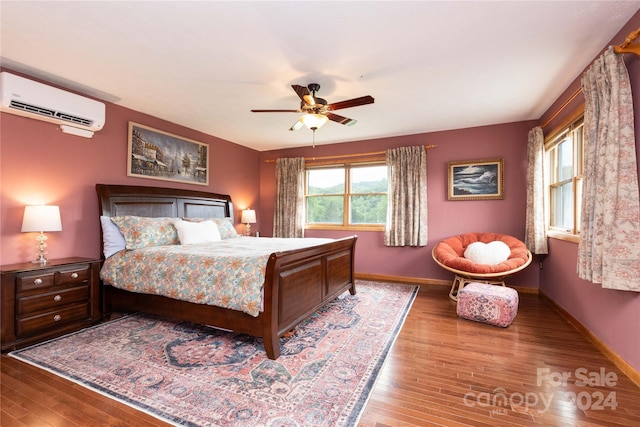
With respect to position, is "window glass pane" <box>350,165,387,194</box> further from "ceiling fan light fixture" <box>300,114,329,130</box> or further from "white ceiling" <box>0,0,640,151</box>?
"ceiling fan light fixture" <box>300,114,329,130</box>

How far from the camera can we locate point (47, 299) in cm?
271

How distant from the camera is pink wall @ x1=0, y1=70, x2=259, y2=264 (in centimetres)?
285

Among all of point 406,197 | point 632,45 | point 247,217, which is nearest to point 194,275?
point 247,217

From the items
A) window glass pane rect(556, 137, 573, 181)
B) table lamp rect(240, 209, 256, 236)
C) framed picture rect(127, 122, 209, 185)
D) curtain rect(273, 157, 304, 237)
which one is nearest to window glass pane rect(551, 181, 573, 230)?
window glass pane rect(556, 137, 573, 181)

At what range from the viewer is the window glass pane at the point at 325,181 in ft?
19.0

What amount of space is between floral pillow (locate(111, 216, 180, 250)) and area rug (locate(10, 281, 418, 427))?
852 mm

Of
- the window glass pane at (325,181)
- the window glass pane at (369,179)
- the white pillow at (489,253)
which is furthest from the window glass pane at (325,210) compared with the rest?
the white pillow at (489,253)

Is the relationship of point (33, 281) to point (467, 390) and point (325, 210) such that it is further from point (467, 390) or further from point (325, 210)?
point (325, 210)

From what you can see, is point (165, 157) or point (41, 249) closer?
point (41, 249)

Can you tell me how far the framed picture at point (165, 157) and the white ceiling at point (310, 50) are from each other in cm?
43

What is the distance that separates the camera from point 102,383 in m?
2.02

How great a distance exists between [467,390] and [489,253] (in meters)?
2.40

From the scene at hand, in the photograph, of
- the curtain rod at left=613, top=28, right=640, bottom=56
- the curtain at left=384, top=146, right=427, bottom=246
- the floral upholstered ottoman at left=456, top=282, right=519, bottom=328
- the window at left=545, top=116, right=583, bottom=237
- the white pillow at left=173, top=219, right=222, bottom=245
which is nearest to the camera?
the curtain rod at left=613, top=28, right=640, bottom=56

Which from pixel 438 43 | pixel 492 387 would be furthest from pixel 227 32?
pixel 492 387
